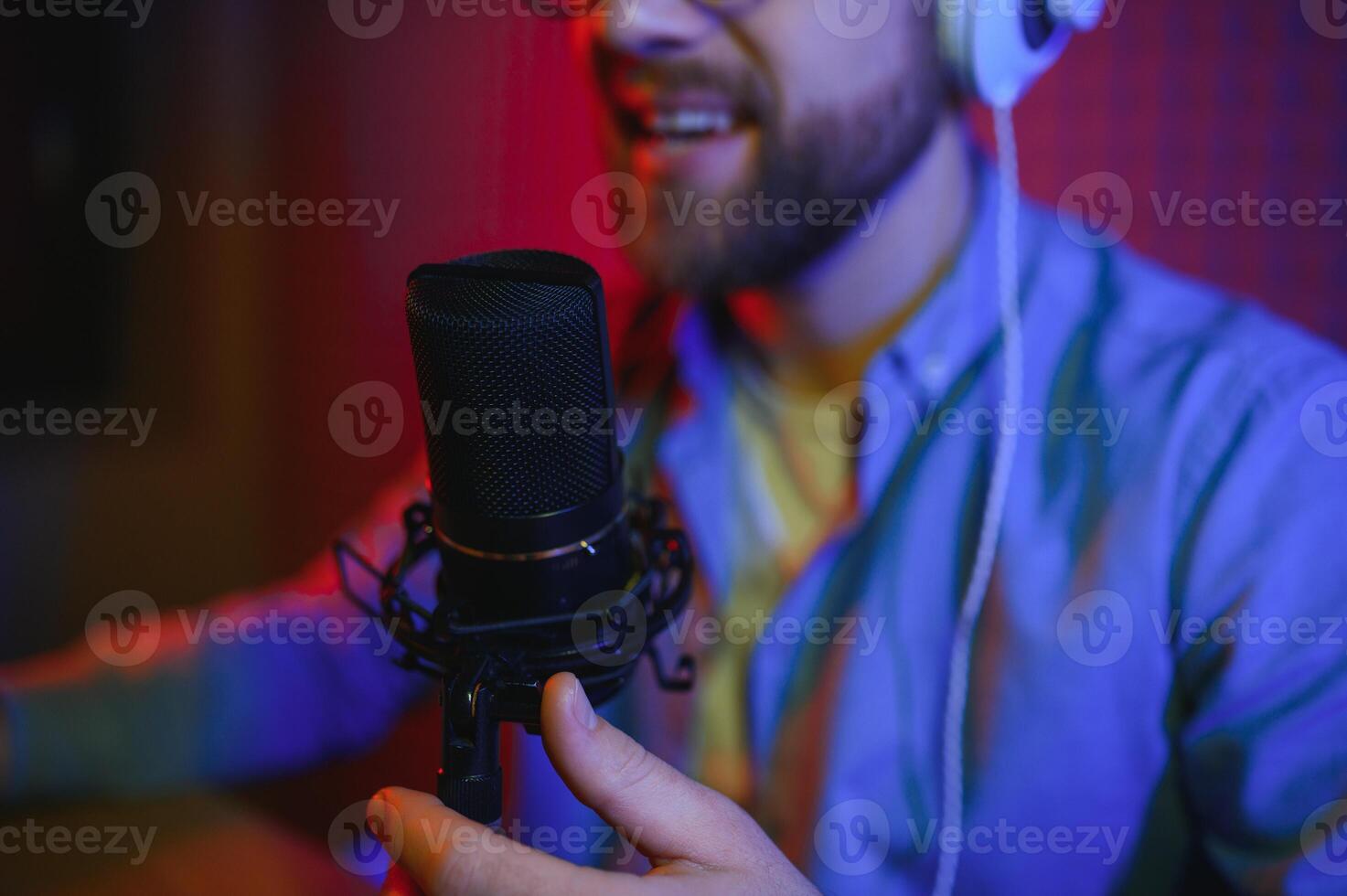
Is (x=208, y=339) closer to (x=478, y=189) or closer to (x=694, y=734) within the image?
(x=478, y=189)

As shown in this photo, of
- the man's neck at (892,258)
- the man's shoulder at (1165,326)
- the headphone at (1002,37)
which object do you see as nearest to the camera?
the headphone at (1002,37)

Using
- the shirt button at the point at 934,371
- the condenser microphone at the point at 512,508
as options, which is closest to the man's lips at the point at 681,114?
the shirt button at the point at 934,371

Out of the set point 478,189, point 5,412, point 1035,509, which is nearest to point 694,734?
point 1035,509

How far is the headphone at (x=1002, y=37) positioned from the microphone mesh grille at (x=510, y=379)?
495 millimetres

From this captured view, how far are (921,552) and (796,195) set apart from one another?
424mm

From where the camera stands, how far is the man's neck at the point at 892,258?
1.13 meters

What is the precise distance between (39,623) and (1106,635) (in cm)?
170

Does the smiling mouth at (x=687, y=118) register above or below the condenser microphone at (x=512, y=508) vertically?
above

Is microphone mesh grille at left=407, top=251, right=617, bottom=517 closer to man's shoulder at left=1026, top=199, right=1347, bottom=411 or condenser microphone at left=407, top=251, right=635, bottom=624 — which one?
condenser microphone at left=407, top=251, right=635, bottom=624

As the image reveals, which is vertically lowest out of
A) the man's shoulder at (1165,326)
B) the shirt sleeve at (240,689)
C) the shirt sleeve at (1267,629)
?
the shirt sleeve at (240,689)

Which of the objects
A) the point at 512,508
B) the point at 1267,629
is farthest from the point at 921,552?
the point at 512,508

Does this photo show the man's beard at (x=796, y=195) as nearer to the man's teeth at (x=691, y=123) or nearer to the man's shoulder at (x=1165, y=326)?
the man's teeth at (x=691, y=123)

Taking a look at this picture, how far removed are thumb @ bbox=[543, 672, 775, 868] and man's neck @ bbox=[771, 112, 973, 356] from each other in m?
0.71

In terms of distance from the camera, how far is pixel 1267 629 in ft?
2.98
